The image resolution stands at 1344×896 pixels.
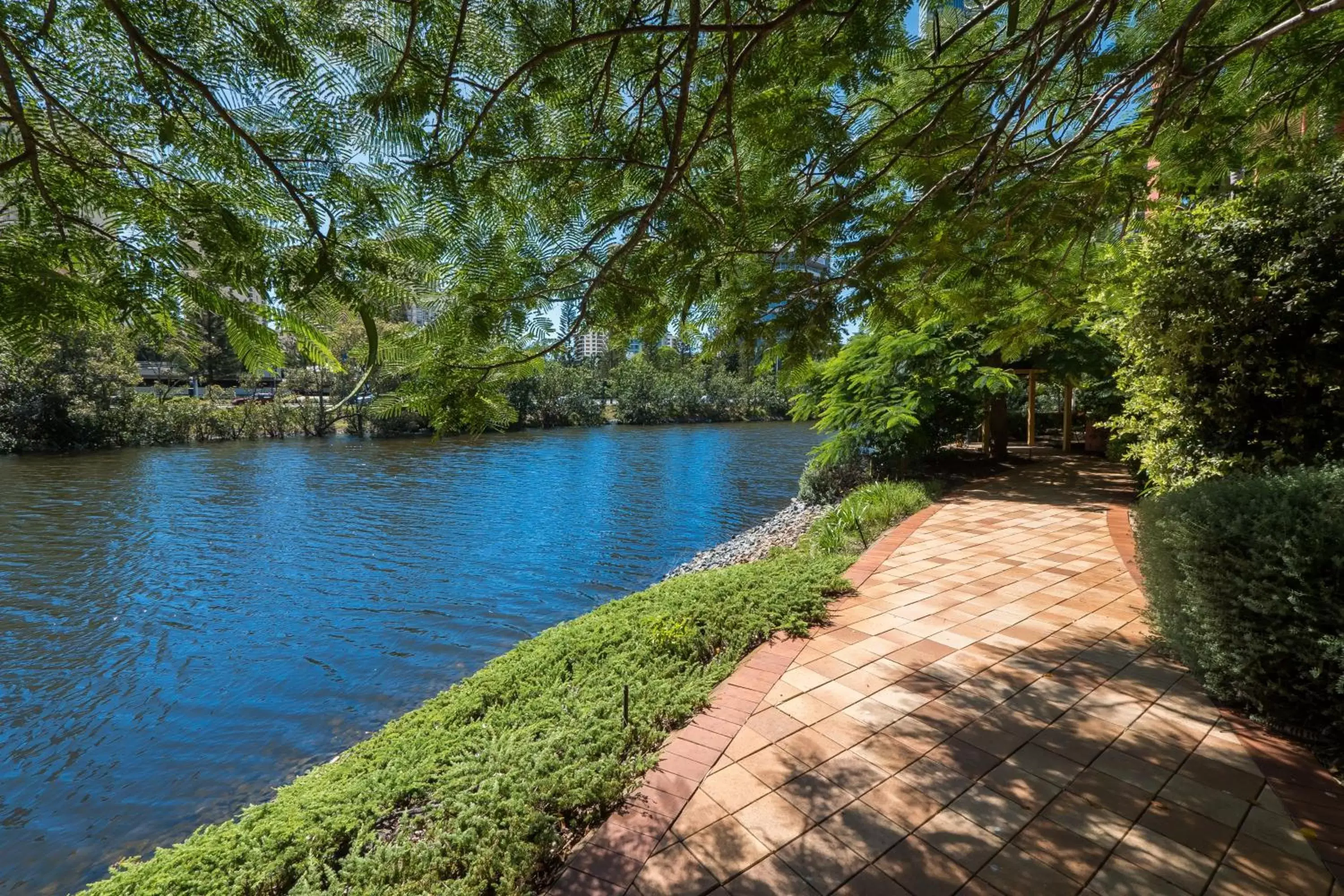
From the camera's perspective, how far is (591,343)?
282 centimetres

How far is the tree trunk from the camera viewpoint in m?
12.0

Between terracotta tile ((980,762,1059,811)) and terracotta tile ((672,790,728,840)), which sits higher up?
terracotta tile ((980,762,1059,811))

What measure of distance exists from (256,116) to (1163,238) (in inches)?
219

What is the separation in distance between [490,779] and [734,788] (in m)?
1.15

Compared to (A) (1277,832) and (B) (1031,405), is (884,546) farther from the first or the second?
(B) (1031,405)

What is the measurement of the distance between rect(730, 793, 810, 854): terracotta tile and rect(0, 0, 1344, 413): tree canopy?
201cm

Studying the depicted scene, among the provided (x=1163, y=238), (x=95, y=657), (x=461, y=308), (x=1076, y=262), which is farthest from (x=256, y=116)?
(x=95, y=657)

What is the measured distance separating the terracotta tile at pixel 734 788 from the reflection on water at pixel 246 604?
382 cm

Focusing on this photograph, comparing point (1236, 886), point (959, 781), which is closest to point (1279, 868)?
point (1236, 886)

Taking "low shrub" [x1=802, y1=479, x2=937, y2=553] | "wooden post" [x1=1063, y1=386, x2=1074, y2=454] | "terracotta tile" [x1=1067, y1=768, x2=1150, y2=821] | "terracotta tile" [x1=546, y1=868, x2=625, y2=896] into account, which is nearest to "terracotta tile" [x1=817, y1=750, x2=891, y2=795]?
"terracotta tile" [x1=1067, y1=768, x2=1150, y2=821]

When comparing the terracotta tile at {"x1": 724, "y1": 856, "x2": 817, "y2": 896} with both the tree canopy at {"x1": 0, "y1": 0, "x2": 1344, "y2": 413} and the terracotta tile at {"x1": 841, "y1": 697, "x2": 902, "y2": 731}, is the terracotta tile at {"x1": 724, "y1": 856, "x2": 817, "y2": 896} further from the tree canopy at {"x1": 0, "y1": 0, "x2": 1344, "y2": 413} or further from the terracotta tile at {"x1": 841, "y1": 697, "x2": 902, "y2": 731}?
the tree canopy at {"x1": 0, "y1": 0, "x2": 1344, "y2": 413}

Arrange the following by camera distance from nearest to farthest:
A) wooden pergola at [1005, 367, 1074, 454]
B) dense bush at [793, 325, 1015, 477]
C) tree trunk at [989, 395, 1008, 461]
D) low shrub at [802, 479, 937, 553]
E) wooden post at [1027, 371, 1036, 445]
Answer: low shrub at [802, 479, 937, 553] → dense bush at [793, 325, 1015, 477] → wooden pergola at [1005, 367, 1074, 454] → tree trunk at [989, 395, 1008, 461] → wooden post at [1027, 371, 1036, 445]

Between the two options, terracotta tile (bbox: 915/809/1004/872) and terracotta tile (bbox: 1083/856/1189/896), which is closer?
terracotta tile (bbox: 1083/856/1189/896)

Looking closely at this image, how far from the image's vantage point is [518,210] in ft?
7.36
